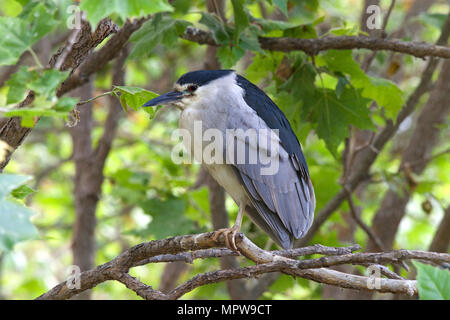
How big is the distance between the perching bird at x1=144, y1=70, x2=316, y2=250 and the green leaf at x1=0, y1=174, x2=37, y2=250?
1240mm

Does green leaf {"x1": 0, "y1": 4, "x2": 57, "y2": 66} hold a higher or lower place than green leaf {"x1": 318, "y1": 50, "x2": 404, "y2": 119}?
lower

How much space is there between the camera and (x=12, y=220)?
1.19 m

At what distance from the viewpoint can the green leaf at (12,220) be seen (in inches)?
46.0

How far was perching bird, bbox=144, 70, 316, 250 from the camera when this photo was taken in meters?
2.47

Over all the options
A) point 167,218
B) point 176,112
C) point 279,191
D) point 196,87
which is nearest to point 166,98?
point 196,87

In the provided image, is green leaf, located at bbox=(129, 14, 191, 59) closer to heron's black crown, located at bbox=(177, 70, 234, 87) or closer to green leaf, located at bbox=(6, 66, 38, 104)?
heron's black crown, located at bbox=(177, 70, 234, 87)

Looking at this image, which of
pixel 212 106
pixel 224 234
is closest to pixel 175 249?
pixel 224 234

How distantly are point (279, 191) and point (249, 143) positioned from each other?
0.88ft

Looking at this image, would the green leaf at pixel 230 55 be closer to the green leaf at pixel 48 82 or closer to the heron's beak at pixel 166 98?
the heron's beak at pixel 166 98

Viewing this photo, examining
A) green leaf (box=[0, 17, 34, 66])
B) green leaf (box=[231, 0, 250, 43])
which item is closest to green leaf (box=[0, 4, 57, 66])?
green leaf (box=[0, 17, 34, 66])

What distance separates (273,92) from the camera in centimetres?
279

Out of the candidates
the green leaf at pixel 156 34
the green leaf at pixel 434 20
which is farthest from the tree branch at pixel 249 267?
the green leaf at pixel 434 20

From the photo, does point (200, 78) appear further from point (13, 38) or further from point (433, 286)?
point (433, 286)
